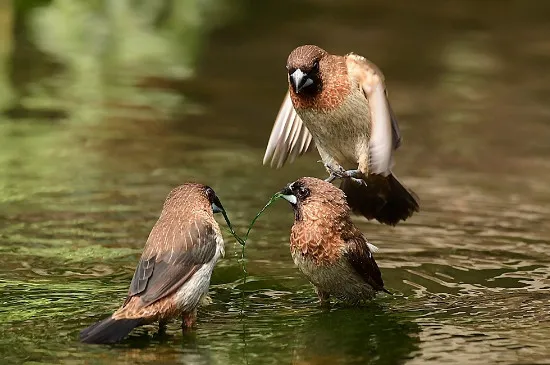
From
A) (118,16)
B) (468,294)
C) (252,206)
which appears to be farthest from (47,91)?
(468,294)

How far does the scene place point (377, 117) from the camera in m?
8.59

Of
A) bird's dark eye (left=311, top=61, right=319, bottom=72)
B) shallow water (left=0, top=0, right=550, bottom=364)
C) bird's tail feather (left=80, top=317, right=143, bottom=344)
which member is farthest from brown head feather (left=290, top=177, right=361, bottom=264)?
bird's tail feather (left=80, top=317, right=143, bottom=344)

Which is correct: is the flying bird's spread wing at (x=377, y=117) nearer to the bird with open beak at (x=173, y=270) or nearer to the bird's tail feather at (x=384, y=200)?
the bird's tail feather at (x=384, y=200)

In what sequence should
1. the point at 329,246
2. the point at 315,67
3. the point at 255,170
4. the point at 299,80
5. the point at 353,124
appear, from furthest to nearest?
the point at 255,170 < the point at 353,124 < the point at 315,67 < the point at 299,80 < the point at 329,246

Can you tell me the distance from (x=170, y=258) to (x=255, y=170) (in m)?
4.16

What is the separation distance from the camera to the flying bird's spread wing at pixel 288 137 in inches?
377

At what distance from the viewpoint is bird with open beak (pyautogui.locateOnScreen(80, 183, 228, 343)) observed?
6.88 meters

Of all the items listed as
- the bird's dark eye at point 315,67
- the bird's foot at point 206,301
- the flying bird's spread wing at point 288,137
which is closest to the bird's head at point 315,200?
the bird's foot at point 206,301

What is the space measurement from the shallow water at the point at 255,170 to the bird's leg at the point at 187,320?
0.32 feet

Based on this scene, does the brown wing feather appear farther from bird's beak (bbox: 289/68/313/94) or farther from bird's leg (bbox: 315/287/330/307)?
bird's beak (bbox: 289/68/313/94)

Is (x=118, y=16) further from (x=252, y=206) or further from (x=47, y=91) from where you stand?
(x=252, y=206)

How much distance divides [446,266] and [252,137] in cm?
439

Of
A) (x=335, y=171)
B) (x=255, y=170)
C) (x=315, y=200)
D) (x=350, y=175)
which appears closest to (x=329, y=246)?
(x=315, y=200)

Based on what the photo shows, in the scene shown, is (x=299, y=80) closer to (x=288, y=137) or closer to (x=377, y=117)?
(x=377, y=117)
